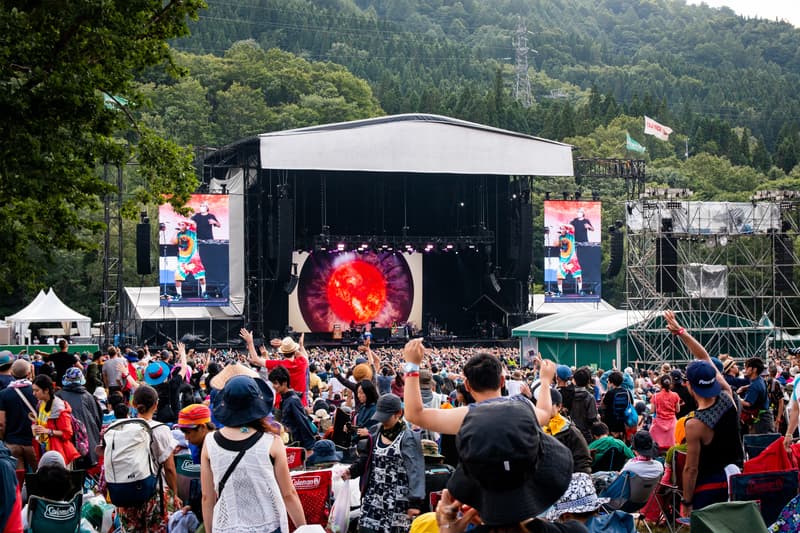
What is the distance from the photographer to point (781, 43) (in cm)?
12838

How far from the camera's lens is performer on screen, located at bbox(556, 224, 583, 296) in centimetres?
3359

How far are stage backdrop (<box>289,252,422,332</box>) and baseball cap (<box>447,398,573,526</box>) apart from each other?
3330 cm

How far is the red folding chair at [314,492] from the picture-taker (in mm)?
5549

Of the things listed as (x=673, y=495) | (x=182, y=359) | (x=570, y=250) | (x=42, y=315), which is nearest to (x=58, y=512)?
(x=673, y=495)

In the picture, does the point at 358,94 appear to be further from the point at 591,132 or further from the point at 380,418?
the point at 380,418

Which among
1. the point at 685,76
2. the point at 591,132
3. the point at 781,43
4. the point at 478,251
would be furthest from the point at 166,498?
the point at 781,43

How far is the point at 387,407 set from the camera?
17.2ft

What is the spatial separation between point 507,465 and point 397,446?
3002 mm

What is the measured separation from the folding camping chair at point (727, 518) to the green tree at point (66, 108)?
753 centimetres

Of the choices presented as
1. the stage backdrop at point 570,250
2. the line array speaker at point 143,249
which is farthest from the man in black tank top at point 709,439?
the stage backdrop at point 570,250

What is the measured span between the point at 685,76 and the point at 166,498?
114m

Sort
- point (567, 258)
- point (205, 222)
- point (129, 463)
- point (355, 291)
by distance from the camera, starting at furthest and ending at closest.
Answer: point (355, 291)
point (567, 258)
point (205, 222)
point (129, 463)

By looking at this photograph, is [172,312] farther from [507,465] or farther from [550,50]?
[550,50]

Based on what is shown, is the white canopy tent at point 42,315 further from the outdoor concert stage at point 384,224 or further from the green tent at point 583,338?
the green tent at point 583,338
